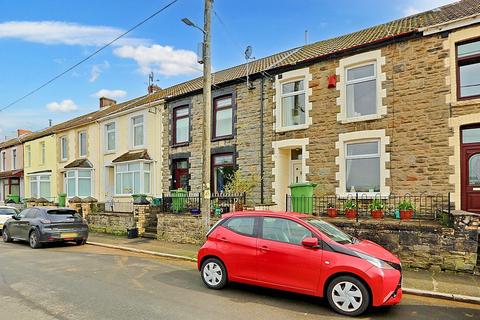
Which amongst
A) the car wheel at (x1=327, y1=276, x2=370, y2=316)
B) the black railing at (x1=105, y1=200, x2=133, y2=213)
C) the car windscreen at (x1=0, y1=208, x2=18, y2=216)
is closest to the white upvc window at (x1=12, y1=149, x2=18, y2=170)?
the car windscreen at (x1=0, y1=208, x2=18, y2=216)

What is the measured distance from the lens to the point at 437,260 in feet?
28.2

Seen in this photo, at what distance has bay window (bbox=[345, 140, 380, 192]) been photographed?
12.1 meters

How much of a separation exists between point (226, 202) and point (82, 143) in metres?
15.6

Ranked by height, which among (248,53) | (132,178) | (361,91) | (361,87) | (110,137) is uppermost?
(248,53)

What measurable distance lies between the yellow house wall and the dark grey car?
13711 millimetres

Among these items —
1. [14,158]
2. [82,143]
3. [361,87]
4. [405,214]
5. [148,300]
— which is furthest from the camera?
[14,158]

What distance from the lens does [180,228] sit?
13.7 m

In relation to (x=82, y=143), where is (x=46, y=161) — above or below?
below

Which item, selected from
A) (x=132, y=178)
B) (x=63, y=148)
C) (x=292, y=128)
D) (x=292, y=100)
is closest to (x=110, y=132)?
(x=132, y=178)

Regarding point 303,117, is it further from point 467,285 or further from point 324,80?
point 467,285

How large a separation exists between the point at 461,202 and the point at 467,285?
143 inches

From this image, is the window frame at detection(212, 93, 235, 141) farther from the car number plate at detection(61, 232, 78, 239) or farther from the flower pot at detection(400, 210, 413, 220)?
the flower pot at detection(400, 210, 413, 220)

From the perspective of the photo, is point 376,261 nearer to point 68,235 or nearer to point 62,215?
point 68,235

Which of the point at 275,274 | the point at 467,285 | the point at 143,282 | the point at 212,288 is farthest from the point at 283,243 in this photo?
the point at 467,285
